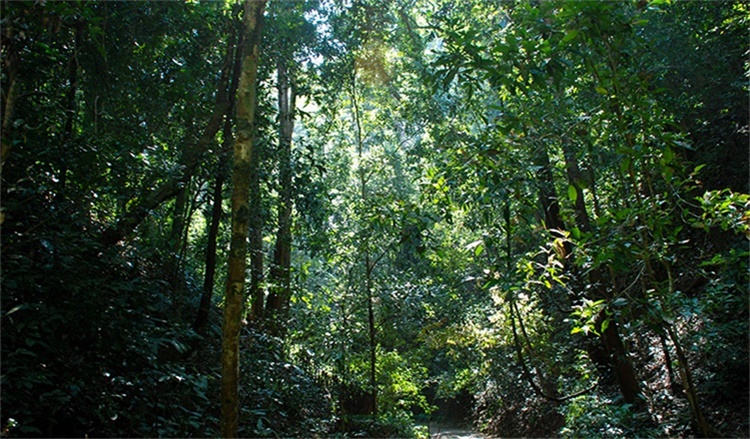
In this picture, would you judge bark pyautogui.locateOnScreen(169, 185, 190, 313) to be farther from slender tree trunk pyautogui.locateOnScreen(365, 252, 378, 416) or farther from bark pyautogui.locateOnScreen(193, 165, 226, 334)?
slender tree trunk pyautogui.locateOnScreen(365, 252, 378, 416)

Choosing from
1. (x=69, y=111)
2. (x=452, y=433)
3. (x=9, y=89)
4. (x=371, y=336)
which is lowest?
(x=452, y=433)

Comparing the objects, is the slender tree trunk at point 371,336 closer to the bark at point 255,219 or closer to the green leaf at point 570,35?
the bark at point 255,219

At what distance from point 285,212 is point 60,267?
4961 millimetres

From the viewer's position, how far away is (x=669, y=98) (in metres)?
7.65

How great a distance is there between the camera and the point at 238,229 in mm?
3748

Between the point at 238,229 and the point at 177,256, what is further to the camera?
the point at 177,256

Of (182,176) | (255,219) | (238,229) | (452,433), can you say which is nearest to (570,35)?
(238,229)

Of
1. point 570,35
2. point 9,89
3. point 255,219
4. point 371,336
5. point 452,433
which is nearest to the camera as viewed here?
point 570,35

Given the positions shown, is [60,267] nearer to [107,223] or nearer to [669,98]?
[107,223]

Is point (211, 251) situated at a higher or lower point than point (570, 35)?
lower

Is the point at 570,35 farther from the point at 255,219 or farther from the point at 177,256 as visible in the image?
the point at 177,256

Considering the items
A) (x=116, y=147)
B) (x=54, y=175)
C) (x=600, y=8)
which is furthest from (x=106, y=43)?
(x=600, y=8)

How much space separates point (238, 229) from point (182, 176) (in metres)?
2.21

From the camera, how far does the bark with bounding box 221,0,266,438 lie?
11.6ft
